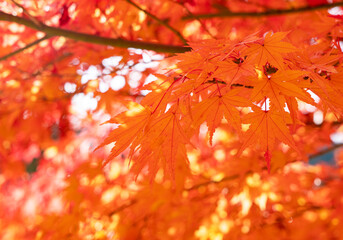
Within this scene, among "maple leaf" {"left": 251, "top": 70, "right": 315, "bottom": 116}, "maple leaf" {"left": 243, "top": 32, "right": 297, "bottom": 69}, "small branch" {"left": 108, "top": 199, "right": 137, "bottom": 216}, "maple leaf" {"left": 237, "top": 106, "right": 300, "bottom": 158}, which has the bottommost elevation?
"small branch" {"left": 108, "top": 199, "right": 137, "bottom": 216}

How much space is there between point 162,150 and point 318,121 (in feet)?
4.59

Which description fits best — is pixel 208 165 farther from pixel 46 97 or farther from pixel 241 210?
pixel 46 97

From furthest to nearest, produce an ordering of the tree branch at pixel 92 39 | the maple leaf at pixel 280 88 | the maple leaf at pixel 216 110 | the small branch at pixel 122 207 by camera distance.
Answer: the small branch at pixel 122 207
the tree branch at pixel 92 39
the maple leaf at pixel 216 110
the maple leaf at pixel 280 88

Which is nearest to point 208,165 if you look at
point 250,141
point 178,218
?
point 178,218

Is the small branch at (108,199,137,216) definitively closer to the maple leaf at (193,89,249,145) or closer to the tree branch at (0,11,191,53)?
the tree branch at (0,11,191,53)

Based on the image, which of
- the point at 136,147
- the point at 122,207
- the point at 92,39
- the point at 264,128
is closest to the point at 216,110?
the point at 264,128

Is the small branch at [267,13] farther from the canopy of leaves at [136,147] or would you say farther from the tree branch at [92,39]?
the tree branch at [92,39]

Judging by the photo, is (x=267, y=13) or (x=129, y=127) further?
(x=267, y=13)

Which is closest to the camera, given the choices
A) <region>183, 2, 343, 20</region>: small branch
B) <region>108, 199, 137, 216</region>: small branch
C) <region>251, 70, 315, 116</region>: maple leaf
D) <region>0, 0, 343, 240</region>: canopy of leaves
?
<region>251, 70, 315, 116</region>: maple leaf

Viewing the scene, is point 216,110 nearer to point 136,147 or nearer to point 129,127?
point 129,127

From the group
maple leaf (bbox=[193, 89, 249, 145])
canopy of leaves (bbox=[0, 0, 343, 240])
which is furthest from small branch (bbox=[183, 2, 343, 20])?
maple leaf (bbox=[193, 89, 249, 145])

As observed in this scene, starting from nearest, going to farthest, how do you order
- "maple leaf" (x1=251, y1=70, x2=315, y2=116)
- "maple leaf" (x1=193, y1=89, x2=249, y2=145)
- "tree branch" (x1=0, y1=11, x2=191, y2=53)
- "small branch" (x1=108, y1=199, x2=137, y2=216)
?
"maple leaf" (x1=251, y1=70, x2=315, y2=116) → "maple leaf" (x1=193, y1=89, x2=249, y2=145) → "tree branch" (x1=0, y1=11, x2=191, y2=53) → "small branch" (x1=108, y1=199, x2=137, y2=216)

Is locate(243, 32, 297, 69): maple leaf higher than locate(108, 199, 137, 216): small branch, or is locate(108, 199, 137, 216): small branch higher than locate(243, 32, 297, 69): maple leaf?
locate(243, 32, 297, 69): maple leaf

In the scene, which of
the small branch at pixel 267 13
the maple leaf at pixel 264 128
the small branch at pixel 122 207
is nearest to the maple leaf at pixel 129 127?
the maple leaf at pixel 264 128
